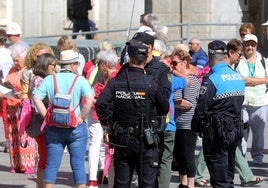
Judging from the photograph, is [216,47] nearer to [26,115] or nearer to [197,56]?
[26,115]

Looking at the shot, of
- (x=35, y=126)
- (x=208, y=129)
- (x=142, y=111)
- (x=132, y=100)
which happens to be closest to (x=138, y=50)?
(x=132, y=100)

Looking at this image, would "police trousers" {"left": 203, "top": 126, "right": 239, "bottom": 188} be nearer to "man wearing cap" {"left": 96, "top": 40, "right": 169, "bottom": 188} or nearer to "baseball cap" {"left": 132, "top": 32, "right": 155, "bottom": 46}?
"man wearing cap" {"left": 96, "top": 40, "right": 169, "bottom": 188}

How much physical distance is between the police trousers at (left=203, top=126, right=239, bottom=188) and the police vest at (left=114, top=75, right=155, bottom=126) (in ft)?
2.97

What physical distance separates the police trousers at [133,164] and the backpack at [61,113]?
882 mm

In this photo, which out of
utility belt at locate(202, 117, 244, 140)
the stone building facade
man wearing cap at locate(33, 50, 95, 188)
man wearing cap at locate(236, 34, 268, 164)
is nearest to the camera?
utility belt at locate(202, 117, 244, 140)

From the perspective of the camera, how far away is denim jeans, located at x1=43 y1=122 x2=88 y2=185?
11.2m

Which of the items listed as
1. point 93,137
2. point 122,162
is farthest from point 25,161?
point 122,162

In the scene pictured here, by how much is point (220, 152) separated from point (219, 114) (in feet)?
1.27

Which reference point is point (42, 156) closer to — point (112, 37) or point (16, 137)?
point (16, 137)

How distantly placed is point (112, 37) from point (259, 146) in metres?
13.6

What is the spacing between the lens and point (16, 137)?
14359 millimetres

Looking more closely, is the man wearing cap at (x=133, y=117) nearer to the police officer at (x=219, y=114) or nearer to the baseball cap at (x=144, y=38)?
the baseball cap at (x=144, y=38)

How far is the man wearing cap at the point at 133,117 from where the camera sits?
1029 cm

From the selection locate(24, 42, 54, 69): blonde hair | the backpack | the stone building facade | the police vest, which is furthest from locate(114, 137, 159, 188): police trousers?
the stone building facade
